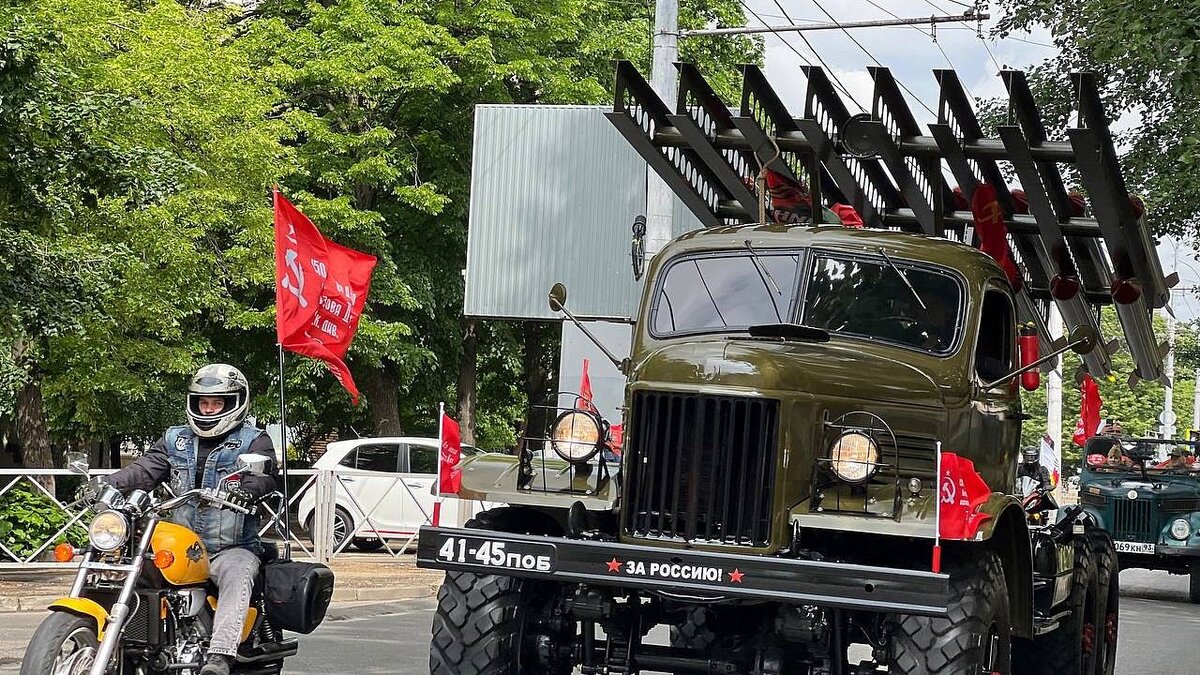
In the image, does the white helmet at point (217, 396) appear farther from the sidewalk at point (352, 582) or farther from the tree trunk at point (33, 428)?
the tree trunk at point (33, 428)

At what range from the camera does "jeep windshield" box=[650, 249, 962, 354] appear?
9.90m

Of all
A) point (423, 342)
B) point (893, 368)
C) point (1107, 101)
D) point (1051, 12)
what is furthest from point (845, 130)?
point (423, 342)

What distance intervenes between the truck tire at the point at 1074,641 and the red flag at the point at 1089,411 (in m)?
4.54

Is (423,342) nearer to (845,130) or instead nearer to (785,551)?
(845,130)

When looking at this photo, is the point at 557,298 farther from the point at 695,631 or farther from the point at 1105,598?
the point at 1105,598

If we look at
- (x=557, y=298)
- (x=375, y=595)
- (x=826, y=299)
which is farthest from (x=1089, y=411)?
(x=557, y=298)

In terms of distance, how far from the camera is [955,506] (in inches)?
327

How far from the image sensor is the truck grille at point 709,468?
8602 millimetres

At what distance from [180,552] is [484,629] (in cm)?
158

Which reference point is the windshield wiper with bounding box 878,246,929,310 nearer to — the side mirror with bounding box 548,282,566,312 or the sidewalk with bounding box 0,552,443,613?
A: the side mirror with bounding box 548,282,566,312

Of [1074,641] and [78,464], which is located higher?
[78,464]

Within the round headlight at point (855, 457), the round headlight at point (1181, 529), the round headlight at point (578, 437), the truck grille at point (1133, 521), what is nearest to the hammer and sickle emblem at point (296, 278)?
the round headlight at point (578, 437)

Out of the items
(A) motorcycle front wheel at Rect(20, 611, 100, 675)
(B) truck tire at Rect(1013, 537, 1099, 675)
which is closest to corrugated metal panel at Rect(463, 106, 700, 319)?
(B) truck tire at Rect(1013, 537, 1099, 675)

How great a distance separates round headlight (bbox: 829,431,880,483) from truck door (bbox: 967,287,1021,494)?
4.36ft
